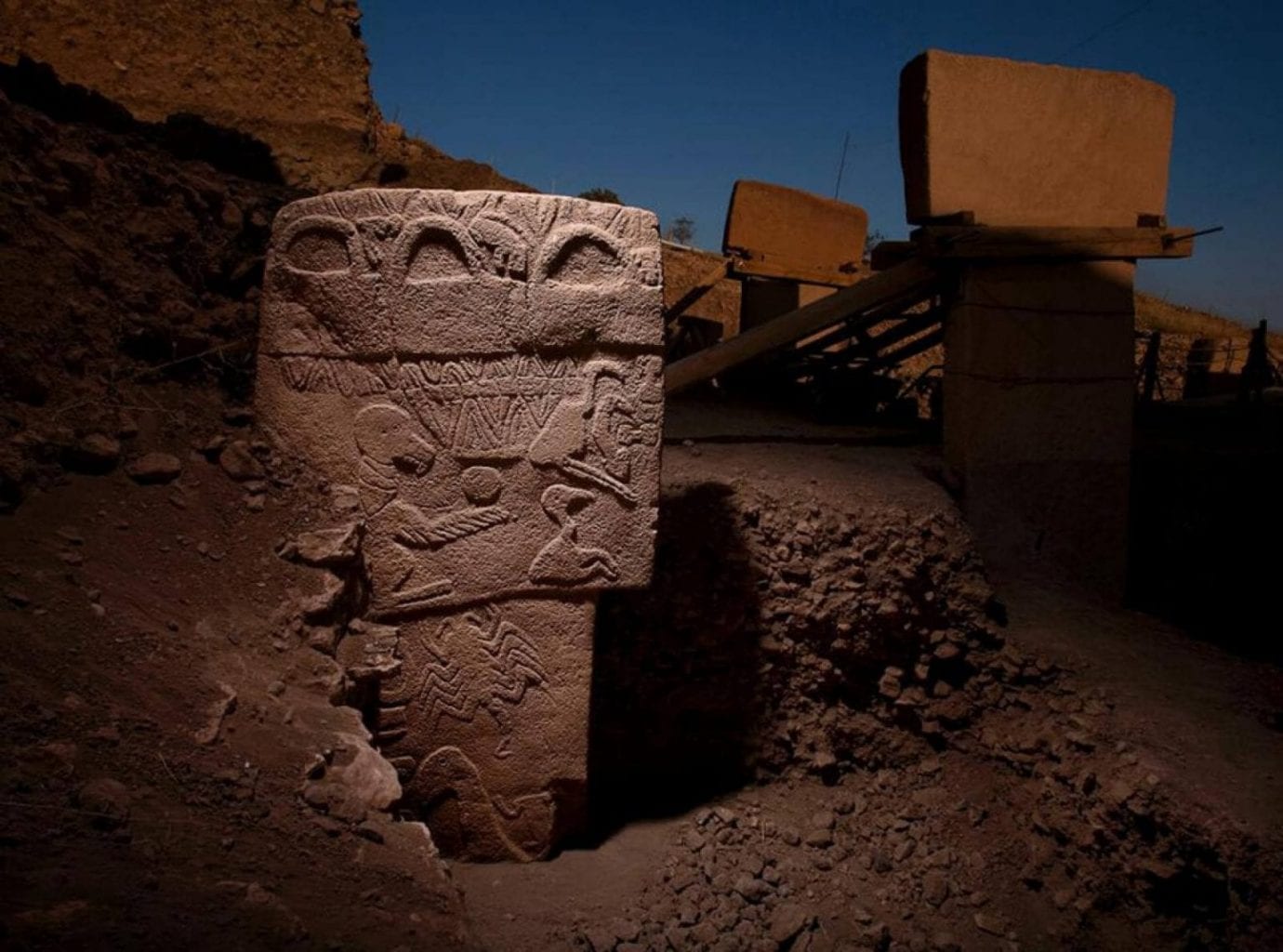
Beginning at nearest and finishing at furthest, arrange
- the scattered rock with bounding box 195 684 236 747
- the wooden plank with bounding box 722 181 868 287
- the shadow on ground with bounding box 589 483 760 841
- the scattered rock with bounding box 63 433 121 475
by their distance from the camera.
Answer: the scattered rock with bounding box 195 684 236 747 → the scattered rock with bounding box 63 433 121 475 → the shadow on ground with bounding box 589 483 760 841 → the wooden plank with bounding box 722 181 868 287

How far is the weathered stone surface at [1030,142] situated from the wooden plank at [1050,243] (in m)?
0.14

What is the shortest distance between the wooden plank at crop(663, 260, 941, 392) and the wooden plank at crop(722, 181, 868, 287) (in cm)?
219

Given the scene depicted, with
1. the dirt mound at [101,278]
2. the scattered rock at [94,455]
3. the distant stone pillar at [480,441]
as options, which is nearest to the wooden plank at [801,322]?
the distant stone pillar at [480,441]

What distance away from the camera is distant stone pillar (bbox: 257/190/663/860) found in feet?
7.41

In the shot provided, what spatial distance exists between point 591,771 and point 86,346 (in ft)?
7.91

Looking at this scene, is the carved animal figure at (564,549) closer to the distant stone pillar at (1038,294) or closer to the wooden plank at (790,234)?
the distant stone pillar at (1038,294)

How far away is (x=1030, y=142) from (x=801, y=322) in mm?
1423

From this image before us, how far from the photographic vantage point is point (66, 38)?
5227 mm

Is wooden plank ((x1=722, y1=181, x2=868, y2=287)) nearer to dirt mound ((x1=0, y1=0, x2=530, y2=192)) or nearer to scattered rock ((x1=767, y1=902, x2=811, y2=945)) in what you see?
dirt mound ((x1=0, y1=0, x2=530, y2=192))

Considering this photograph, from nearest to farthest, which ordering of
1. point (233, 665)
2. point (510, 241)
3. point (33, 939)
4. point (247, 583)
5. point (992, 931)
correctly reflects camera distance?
point (33, 939) → point (233, 665) → point (247, 583) → point (510, 241) → point (992, 931)

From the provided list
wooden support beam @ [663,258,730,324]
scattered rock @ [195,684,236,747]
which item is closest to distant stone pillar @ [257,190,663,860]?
scattered rock @ [195,684,236,747]

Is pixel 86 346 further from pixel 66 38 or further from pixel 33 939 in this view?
pixel 66 38

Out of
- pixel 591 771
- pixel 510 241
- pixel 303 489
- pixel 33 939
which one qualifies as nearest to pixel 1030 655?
pixel 591 771

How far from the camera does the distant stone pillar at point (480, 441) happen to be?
2260mm
